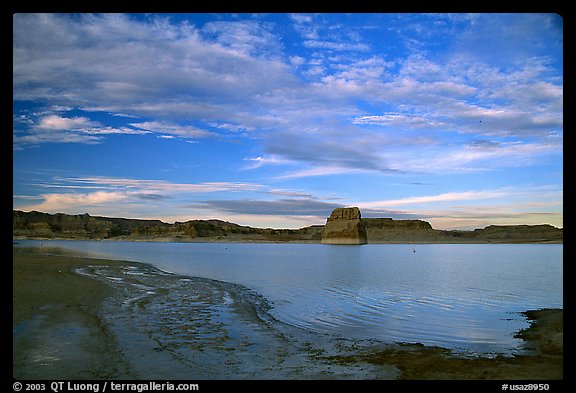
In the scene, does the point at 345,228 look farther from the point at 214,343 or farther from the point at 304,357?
the point at 304,357

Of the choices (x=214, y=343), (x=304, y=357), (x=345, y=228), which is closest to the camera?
(x=304, y=357)

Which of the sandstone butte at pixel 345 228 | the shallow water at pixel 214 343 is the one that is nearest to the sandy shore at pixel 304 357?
the shallow water at pixel 214 343

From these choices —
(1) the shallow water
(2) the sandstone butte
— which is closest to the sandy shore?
(1) the shallow water

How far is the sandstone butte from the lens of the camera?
169 meters

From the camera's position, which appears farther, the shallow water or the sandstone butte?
the sandstone butte

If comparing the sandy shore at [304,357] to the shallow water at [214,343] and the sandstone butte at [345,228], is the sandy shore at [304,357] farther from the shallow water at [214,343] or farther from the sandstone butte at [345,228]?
the sandstone butte at [345,228]

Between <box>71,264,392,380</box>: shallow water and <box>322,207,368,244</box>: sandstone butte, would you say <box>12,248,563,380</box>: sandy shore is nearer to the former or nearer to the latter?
<box>71,264,392,380</box>: shallow water

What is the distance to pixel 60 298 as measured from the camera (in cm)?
1767

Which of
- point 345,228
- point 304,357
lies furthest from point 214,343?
point 345,228

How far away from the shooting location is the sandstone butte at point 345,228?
169 meters

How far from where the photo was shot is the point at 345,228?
172 metres
